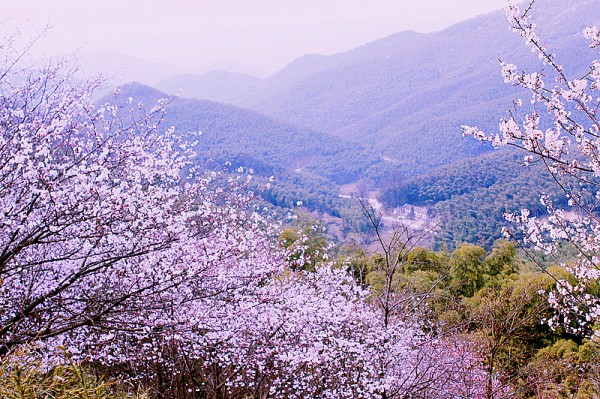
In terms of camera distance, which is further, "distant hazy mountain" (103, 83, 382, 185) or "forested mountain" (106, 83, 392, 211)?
"distant hazy mountain" (103, 83, 382, 185)

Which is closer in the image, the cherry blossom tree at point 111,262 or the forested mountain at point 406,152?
the cherry blossom tree at point 111,262

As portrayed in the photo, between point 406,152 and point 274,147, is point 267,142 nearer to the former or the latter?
point 274,147

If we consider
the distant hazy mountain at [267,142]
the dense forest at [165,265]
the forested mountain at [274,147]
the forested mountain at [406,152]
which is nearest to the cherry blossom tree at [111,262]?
the dense forest at [165,265]

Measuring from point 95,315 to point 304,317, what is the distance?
3290 millimetres

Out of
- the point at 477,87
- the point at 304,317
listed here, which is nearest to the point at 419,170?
the point at 477,87

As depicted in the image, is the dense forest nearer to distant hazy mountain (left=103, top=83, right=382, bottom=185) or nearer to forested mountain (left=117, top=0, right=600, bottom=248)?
forested mountain (left=117, top=0, right=600, bottom=248)

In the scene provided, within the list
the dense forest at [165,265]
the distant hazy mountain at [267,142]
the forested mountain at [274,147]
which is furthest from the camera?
the distant hazy mountain at [267,142]

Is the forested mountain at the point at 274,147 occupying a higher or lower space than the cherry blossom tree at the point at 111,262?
lower

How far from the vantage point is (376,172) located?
116m

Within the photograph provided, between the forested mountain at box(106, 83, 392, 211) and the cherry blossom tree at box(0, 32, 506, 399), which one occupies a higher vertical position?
the cherry blossom tree at box(0, 32, 506, 399)

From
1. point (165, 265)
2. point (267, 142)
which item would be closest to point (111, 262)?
point (165, 265)

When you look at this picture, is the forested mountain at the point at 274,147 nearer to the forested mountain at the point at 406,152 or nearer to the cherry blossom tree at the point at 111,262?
the forested mountain at the point at 406,152

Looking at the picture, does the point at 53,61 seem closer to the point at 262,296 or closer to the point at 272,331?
the point at 262,296

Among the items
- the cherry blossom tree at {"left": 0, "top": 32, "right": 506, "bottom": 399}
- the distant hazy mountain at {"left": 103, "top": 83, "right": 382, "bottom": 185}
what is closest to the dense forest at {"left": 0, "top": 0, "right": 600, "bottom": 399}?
the cherry blossom tree at {"left": 0, "top": 32, "right": 506, "bottom": 399}
